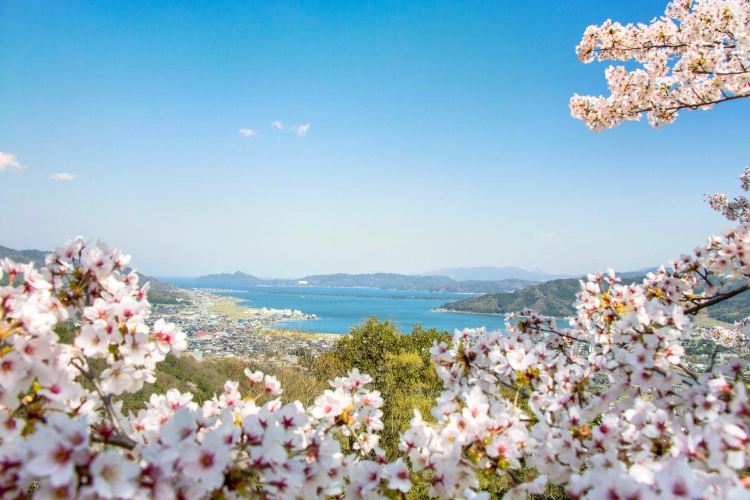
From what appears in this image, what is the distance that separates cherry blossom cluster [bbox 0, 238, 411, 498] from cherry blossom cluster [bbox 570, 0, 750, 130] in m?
4.99

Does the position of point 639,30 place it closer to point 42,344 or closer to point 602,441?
point 602,441

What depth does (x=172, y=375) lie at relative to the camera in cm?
1529

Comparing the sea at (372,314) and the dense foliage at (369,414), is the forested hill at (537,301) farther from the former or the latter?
the dense foliage at (369,414)

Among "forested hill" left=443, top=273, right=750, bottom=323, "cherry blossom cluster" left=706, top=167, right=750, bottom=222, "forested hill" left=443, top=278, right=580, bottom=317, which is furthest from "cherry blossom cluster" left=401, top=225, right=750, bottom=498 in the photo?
"forested hill" left=443, top=278, right=580, bottom=317

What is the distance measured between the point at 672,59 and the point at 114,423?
7127 mm

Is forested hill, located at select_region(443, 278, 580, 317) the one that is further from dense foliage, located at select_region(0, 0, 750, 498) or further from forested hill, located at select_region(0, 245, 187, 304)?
dense foliage, located at select_region(0, 0, 750, 498)

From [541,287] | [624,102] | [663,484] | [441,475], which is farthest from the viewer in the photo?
[541,287]

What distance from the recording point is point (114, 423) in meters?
1.87

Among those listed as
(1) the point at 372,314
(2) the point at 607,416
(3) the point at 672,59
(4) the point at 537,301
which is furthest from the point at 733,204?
(4) the point at 537,301

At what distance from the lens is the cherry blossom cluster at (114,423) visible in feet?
4.15

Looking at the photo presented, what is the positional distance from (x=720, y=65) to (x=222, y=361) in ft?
71.5

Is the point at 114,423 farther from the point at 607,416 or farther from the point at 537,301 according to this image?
the point at 537,301

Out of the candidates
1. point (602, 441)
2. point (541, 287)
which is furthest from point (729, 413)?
point (541, 287)

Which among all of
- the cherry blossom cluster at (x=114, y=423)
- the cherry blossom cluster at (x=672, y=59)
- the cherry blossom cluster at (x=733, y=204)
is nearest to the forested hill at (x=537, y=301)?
the cherry blossom cluster at (x=733, y=204)
